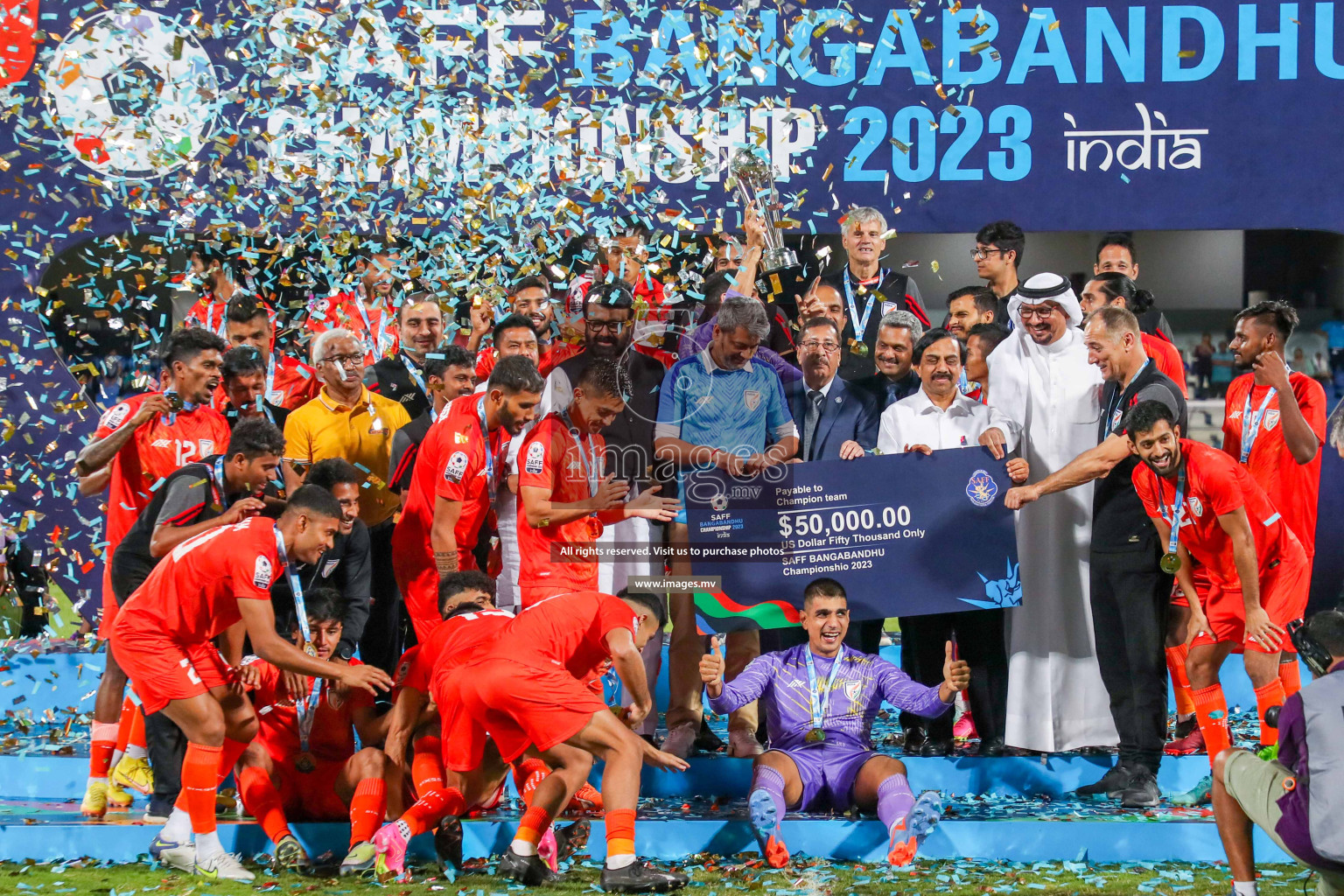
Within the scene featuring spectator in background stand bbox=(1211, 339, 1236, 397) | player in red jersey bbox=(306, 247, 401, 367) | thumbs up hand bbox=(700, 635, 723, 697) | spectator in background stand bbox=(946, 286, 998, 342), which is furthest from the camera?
spectator in background stand bbox=(1211, 339, 1236, 397)

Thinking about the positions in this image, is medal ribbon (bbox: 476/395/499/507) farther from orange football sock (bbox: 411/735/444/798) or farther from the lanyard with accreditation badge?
the lanyard with accreditation badge

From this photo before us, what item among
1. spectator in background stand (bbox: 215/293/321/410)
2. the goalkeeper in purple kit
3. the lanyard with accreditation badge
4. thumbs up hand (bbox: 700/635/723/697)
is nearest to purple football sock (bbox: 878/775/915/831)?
the goalkeeper in purple kit

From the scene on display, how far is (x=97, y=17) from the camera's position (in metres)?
7.58

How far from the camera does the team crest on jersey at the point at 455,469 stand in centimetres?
543

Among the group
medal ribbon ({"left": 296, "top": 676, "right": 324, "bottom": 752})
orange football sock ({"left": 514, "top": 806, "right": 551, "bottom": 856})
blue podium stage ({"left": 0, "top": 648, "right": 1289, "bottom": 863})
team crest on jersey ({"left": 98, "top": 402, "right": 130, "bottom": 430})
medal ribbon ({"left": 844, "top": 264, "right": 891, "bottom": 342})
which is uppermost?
medal ribbon ({"left": 844, "top": 264, "right": 891, "bottom": 342})

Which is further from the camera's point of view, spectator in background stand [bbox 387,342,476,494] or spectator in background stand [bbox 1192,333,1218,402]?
spectator in background stand [bbox 1192,333,1218,402]

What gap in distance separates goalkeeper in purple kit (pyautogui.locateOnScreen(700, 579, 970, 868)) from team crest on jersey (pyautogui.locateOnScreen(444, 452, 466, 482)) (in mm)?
1339

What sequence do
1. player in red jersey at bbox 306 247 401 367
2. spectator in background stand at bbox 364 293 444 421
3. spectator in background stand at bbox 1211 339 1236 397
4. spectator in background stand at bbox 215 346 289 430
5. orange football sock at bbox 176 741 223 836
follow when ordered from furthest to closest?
1. spectator in background stand at bbox 1211 339 1236 397
2. player in red jersey at bbox 306 247 401 367
3. spectator in background stand at bbox 364 293 444 421
4. spectator in background stand at bbox 215 346 289 430
5. orange football sock at bbox 176 741 223 836

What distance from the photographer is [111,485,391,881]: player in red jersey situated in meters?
4.59

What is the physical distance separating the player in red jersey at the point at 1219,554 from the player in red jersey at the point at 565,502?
207cm

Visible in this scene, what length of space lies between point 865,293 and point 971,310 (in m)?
0.54

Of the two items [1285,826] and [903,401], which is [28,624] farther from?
[1285,826]

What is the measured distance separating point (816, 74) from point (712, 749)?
3983 mm

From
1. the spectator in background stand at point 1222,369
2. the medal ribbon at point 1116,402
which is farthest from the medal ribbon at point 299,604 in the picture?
the spectator in background stand at point 1222,369
